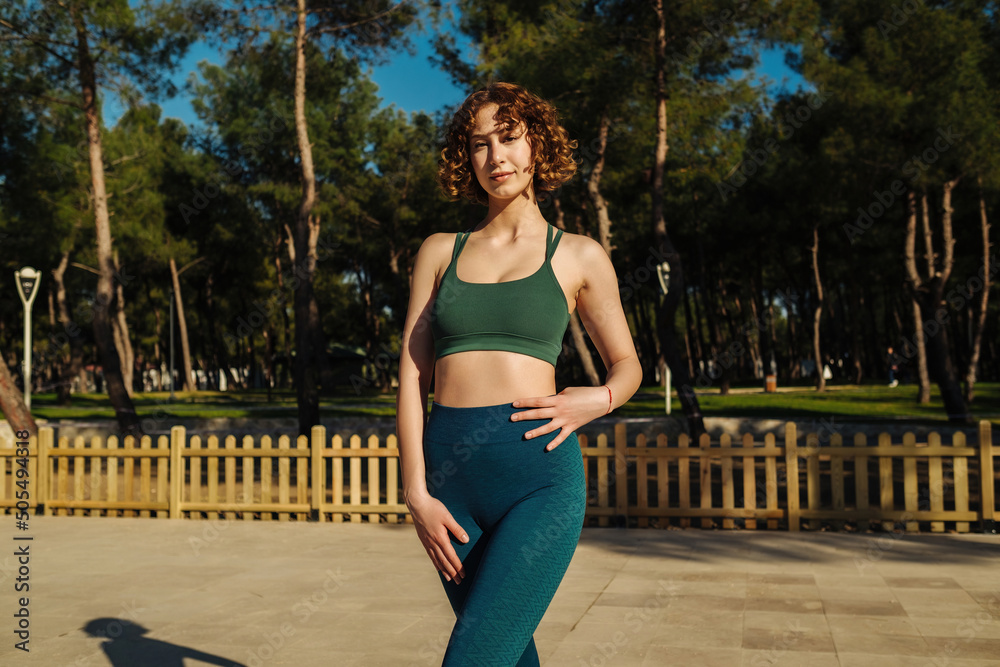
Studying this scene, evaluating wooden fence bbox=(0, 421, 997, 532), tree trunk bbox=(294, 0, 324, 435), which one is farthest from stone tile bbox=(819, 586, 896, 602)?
tree trunk bbox=(294, 0, 324, 435)

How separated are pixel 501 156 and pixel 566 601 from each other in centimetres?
424

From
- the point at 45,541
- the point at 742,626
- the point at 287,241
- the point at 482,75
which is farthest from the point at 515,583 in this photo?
the point at 287,241

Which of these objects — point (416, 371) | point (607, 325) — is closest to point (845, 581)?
point (607, 325)

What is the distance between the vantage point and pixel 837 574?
6766 millimetres

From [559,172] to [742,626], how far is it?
3695 mm

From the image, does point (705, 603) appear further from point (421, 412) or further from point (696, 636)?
point (421, 412)

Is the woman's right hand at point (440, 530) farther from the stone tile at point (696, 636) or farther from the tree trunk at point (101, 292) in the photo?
the tree trunk at point (101, 292)

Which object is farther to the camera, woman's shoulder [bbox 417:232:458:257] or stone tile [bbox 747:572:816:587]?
stone tile [bbox 747:572:816:587]

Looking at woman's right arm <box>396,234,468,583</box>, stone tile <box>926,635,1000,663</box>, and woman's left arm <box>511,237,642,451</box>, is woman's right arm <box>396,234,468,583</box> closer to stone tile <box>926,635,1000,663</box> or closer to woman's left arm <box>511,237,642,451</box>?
woman's left arm <box>511,237,642,451</box>

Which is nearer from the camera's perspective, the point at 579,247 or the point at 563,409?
the point at 563,409

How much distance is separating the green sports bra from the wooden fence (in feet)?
22.6

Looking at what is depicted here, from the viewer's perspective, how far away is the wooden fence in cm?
884

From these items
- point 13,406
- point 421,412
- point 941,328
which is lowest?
point 13,406

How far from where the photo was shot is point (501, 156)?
7.59 feet
